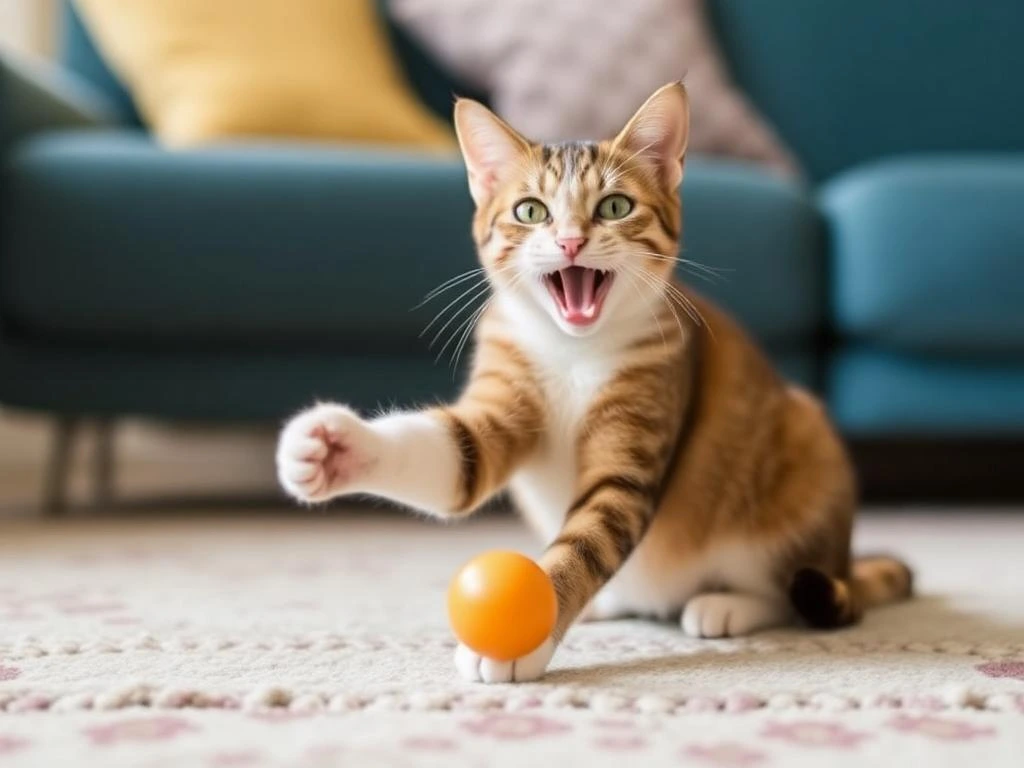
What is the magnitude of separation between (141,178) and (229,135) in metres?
0.38

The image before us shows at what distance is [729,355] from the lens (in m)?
1.32

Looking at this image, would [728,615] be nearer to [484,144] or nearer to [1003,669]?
[1003,669]

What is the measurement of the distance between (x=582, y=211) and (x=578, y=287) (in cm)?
8

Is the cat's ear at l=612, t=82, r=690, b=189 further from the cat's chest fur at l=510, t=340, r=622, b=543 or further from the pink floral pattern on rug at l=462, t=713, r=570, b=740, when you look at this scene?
the pink floral pattern on rug at l=462, t=713, r=570, b=740

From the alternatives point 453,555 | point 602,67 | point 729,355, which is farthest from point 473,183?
point 602,67

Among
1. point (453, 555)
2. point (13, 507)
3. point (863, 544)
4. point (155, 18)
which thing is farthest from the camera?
point (155, 18)

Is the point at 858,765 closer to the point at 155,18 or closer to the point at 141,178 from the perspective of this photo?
the point at 141,178

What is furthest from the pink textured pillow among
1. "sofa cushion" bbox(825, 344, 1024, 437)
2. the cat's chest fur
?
the cat's chest fur

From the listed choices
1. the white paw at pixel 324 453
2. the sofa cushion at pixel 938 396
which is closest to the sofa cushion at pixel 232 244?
the sofa cushion at pixel 938 396

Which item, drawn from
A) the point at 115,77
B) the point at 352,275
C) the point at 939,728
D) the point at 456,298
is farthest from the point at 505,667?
the point at 115,77

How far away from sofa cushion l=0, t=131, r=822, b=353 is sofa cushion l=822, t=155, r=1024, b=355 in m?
0.27

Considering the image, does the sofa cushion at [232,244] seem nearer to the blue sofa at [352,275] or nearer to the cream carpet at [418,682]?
the blue sofa at [352,275]

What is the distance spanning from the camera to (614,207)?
1.15 meters

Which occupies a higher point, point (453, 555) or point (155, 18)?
point (155, 18)
